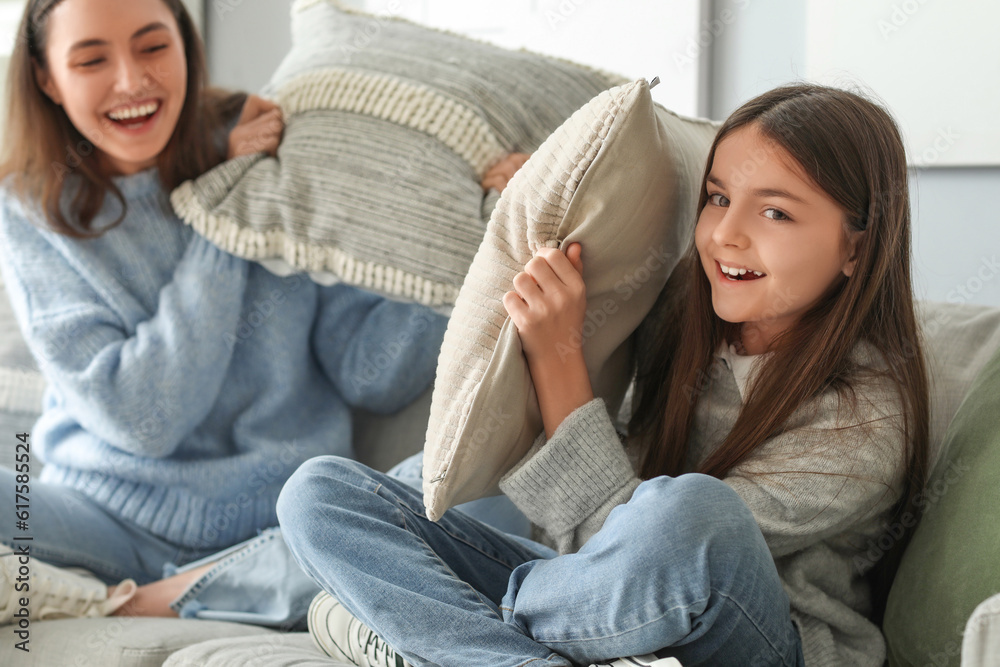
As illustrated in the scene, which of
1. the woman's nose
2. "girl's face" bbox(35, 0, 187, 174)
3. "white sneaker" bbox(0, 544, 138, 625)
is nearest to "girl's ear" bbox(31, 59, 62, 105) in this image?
"girl's face" bbox(35, 0, 187, 174)

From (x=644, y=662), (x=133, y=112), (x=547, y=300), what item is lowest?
(x=644, y=662)

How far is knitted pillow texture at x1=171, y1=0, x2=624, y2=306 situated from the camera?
1185 mm

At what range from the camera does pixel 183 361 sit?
4.05ft

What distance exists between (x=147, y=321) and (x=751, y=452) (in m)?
0.90

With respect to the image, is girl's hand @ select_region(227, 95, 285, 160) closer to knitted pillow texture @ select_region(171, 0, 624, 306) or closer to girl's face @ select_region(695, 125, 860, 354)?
knitted pillow texture @ select_region(171, 0, 624, 306)

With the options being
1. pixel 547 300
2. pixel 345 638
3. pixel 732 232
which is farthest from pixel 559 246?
pixel 345 638

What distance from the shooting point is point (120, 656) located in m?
0.94

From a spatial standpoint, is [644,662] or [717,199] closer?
[644,662]

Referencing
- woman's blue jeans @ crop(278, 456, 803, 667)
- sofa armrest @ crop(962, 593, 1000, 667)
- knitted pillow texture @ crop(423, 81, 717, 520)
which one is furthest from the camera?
knitted pillow texture @ crop(423, 81, 717, 520)

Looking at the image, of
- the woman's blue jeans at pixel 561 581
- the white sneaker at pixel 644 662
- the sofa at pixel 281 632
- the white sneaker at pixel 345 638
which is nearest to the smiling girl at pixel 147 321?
the sofa at pixel 281 632

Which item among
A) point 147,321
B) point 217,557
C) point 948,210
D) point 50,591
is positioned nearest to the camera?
point 50,591

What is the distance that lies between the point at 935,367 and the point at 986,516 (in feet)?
0.84

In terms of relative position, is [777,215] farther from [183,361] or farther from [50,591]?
[50,591]

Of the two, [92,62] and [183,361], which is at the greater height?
[92,62]
